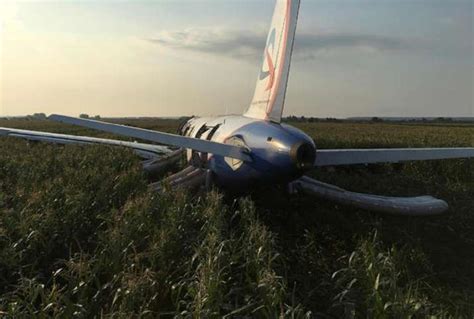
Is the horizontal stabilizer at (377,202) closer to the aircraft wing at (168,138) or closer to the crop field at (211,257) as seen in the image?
the crop field at (211,257)

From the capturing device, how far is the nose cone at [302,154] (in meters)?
7.65

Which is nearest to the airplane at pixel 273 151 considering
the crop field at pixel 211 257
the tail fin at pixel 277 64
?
the tail fin at pixel 277 64

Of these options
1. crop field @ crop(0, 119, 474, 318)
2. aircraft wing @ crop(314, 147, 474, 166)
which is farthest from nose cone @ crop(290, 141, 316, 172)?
crop field @ crop(0, 119, 474, 318)

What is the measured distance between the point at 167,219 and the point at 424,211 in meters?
6.33

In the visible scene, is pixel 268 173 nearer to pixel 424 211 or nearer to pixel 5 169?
pixel 424 211

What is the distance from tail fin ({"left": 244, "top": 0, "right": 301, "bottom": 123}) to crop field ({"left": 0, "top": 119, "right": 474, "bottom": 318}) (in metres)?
2.43

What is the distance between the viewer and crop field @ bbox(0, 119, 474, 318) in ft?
14.0

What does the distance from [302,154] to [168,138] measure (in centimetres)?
236

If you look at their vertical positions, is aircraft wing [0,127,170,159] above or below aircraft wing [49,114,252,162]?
below

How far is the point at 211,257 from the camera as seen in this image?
503 cm

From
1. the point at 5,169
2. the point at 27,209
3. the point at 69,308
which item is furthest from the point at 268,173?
the point at 5,169

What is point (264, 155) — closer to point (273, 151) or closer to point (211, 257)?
point (273, 151)

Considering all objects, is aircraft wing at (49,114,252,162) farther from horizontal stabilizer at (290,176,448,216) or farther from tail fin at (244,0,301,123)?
horizontal stabilizer at (290,176,448,216)

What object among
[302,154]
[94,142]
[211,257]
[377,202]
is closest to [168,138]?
[302,154]
